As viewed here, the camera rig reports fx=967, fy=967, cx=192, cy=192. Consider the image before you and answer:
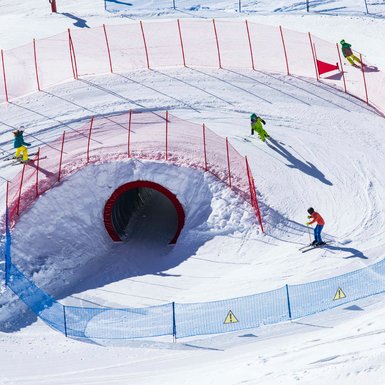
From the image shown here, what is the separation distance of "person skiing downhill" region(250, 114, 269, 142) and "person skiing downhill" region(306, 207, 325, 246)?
6032 mm

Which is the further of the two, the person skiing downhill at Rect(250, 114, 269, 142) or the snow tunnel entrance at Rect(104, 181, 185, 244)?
the person skiing downhill at Rect(250, 114, 269, 142)

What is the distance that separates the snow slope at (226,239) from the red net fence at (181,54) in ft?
2.85

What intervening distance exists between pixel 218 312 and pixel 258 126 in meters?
9.90

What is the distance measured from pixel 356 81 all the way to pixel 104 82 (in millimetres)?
10496

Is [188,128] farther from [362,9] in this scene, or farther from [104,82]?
[362,9]

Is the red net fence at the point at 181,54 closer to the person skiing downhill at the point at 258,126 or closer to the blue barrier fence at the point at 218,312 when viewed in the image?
the person skiing downhill at the point at 258,126

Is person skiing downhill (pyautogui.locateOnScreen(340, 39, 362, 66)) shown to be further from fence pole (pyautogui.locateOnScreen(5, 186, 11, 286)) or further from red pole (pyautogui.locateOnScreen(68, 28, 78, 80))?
fence pole (pyautogui.locateOnScreen(5, 186, 11, 286))

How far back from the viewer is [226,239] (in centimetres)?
3222

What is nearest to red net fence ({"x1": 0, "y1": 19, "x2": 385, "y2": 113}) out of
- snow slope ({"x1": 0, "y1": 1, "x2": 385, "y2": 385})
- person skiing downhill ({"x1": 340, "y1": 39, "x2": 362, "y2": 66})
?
person skiing downhill ({"x1": 340, "y1": 39, "x2": 362, "y2": 66})

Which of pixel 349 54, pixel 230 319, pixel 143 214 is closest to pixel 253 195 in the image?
pixel 143 214

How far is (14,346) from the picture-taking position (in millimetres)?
28203

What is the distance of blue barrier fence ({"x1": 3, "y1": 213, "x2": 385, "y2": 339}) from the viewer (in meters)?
27.4

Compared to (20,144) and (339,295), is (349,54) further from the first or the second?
(339,295)

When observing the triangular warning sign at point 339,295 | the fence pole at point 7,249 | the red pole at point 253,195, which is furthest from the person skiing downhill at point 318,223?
the fence pole at point 7,249
